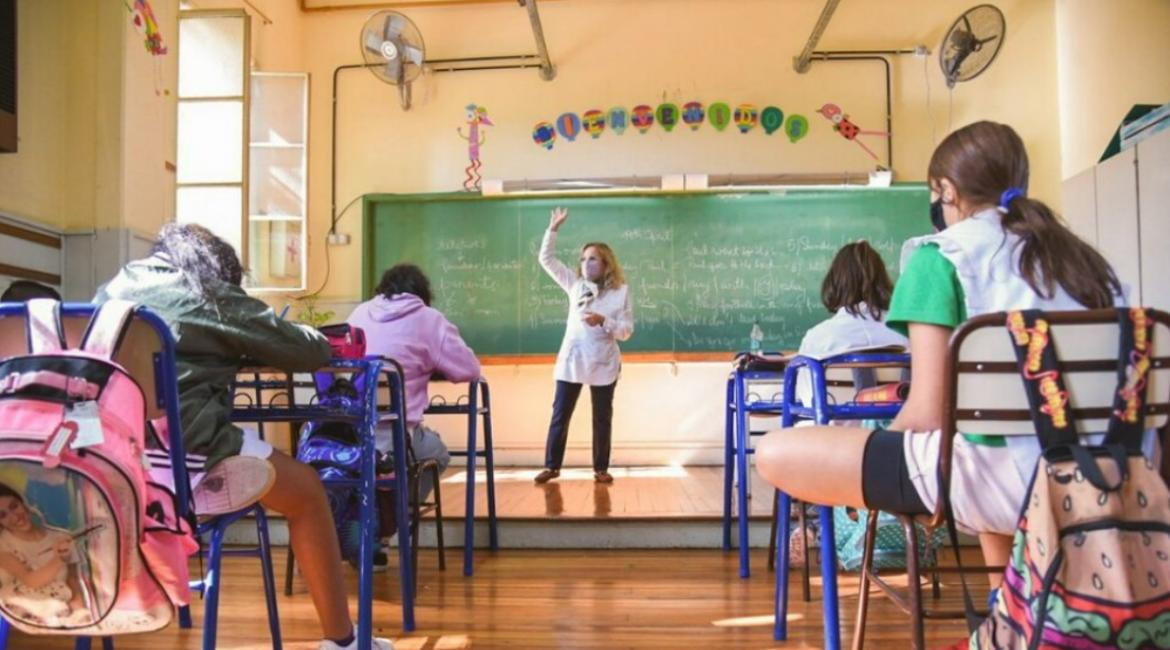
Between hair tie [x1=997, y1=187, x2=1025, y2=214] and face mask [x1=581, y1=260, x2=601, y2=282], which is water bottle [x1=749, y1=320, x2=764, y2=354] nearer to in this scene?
face mask [x1=581, y1=260, x2=601, y2=282]

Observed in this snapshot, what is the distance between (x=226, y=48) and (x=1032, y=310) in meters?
4.20

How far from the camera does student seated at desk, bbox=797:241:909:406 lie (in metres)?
2.54

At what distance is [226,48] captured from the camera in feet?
13.7

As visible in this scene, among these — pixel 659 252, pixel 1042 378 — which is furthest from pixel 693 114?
pixel 1042 378

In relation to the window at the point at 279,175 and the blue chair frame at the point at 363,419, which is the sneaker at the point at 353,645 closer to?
the blue chair frame at the point at 363,419

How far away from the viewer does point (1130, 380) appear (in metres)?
0.99

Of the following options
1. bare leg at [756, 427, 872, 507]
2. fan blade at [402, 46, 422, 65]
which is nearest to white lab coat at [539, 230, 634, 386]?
fan blade at [402, 46, 422, 65]

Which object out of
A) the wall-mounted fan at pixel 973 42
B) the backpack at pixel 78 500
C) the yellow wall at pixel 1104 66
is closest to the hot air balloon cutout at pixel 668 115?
the wall-mounted fan at pixel 973 42

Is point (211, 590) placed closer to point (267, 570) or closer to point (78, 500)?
point (267, 570)

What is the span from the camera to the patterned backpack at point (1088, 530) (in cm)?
91

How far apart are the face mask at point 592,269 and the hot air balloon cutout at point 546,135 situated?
144cm

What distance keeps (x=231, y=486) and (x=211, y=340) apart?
29 centimetres

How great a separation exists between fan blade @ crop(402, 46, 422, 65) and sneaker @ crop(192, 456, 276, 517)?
431 centimetres

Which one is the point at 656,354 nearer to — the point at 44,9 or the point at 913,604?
the point at 44,9
